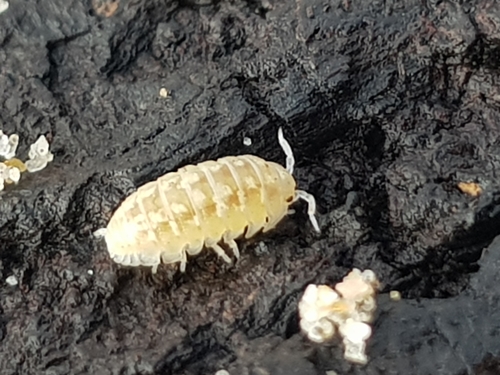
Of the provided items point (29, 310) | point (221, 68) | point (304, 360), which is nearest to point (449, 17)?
point (221, 68)

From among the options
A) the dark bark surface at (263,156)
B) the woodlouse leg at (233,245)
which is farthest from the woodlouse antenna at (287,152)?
the woodlouse leg at (233,245)

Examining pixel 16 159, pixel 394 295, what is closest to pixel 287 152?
pixel 394 295

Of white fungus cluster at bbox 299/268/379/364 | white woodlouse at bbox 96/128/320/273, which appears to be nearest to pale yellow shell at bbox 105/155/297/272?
white woodlouse at bbox 96/128/320/273

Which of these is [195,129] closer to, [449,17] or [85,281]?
[85,281]

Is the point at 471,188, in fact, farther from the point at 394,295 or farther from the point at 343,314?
the point at 343,314

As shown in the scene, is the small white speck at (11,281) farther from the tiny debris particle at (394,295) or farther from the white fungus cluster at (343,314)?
the tiny debris particle at (394,295)

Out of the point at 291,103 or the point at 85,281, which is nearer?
the point at 85,281

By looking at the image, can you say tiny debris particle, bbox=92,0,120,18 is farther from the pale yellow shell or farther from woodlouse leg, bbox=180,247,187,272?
woodlouse leg, bbox=180,247,187,272
